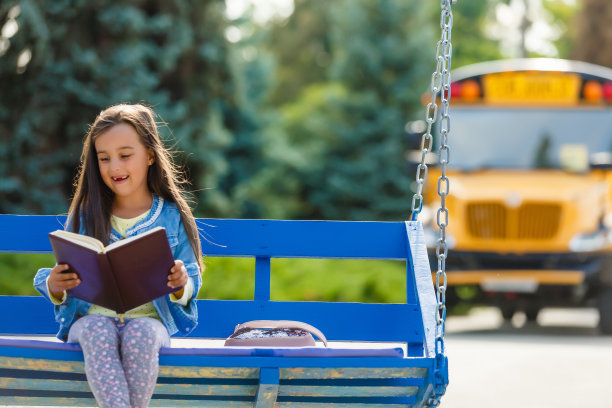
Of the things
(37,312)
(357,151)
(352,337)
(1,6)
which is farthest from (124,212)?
(357,151)

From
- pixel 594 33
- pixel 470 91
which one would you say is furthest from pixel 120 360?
pixel 594 33

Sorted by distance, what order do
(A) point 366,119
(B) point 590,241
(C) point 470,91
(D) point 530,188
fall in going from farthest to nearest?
1. (A) point 366,119
2. (C) point 470,91
3. (D) point 530,188
4. (B) point 590,241

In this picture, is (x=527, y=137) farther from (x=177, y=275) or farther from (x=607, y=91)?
(x=177, y=275)

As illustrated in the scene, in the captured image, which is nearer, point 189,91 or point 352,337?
point 352,337

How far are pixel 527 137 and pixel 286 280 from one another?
119 inches

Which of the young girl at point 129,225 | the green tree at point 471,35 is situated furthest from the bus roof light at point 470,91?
the green tree at point 471,35

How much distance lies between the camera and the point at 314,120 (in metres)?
27.4

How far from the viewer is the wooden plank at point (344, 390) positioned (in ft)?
12.5

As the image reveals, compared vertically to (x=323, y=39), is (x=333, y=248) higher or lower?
lower

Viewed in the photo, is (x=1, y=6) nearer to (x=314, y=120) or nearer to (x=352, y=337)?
(x=352, y=337)

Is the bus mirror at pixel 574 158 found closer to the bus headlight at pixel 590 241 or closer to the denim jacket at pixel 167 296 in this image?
the bus headlight at pixel 590 241

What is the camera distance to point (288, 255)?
16.4ft

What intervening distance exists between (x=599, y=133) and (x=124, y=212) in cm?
888

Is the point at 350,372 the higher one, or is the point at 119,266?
the point at 119,266
